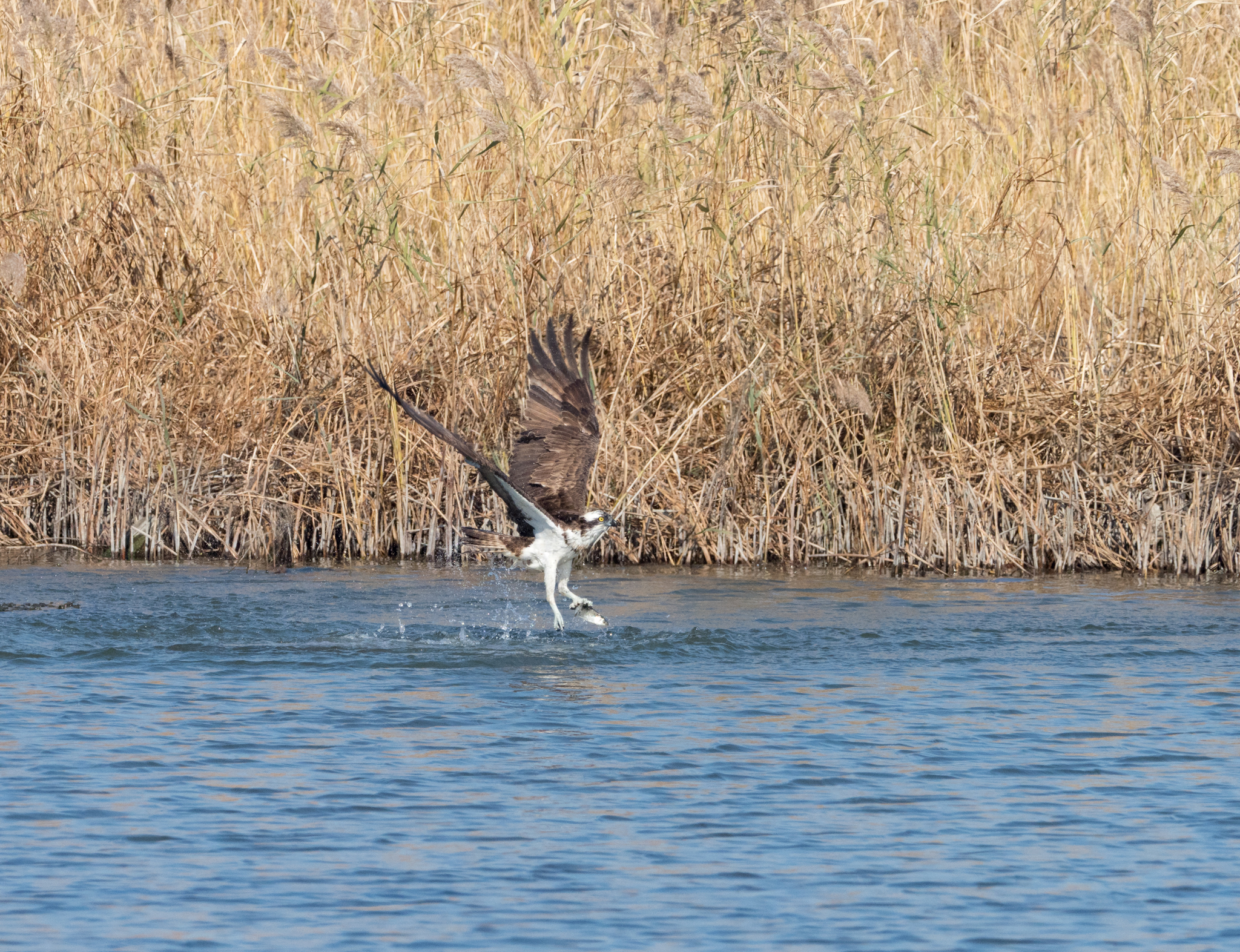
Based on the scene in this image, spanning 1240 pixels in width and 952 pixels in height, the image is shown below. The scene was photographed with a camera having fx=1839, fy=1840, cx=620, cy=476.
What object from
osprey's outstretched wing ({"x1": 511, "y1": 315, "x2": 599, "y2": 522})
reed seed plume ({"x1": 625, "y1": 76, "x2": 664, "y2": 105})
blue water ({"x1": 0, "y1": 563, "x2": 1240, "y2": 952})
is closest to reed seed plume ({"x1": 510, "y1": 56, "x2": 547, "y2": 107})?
reed seed plume ({"x1": 625, "y1": 76, "x2": 664, "y2": 105})

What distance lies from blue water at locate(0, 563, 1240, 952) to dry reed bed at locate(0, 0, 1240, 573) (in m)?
0.52

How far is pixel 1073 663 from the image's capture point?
22.8 ft

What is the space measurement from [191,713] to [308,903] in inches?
78.3

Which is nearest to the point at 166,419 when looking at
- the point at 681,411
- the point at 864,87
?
the point at 681,411

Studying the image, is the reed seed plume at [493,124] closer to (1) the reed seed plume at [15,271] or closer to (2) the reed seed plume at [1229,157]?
(1) the reed seed plume at [15,271]

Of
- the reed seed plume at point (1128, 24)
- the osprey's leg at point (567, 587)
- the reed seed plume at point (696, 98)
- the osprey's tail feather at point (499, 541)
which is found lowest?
the osprey's leg at point (567, 587)

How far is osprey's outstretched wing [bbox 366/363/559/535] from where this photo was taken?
5730 mm

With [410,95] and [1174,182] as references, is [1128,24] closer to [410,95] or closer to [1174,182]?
[1174,182]

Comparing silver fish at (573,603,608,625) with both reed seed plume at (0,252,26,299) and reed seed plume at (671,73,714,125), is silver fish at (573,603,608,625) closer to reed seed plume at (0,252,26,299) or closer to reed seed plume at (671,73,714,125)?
reed seed plume at (671,73,714,125)

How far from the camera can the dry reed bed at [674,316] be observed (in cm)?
870

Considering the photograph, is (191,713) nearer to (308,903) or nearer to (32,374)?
(308,903)

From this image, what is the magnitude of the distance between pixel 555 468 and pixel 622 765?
84.9 inches

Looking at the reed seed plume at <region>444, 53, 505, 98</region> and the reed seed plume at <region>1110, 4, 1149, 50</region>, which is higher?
the reed seed plume at <region>1110, 4, 1149, 50</region>

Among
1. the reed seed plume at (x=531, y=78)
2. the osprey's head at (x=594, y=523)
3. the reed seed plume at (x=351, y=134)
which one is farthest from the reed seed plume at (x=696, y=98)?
the osprey's head at (x=594, y=523)
